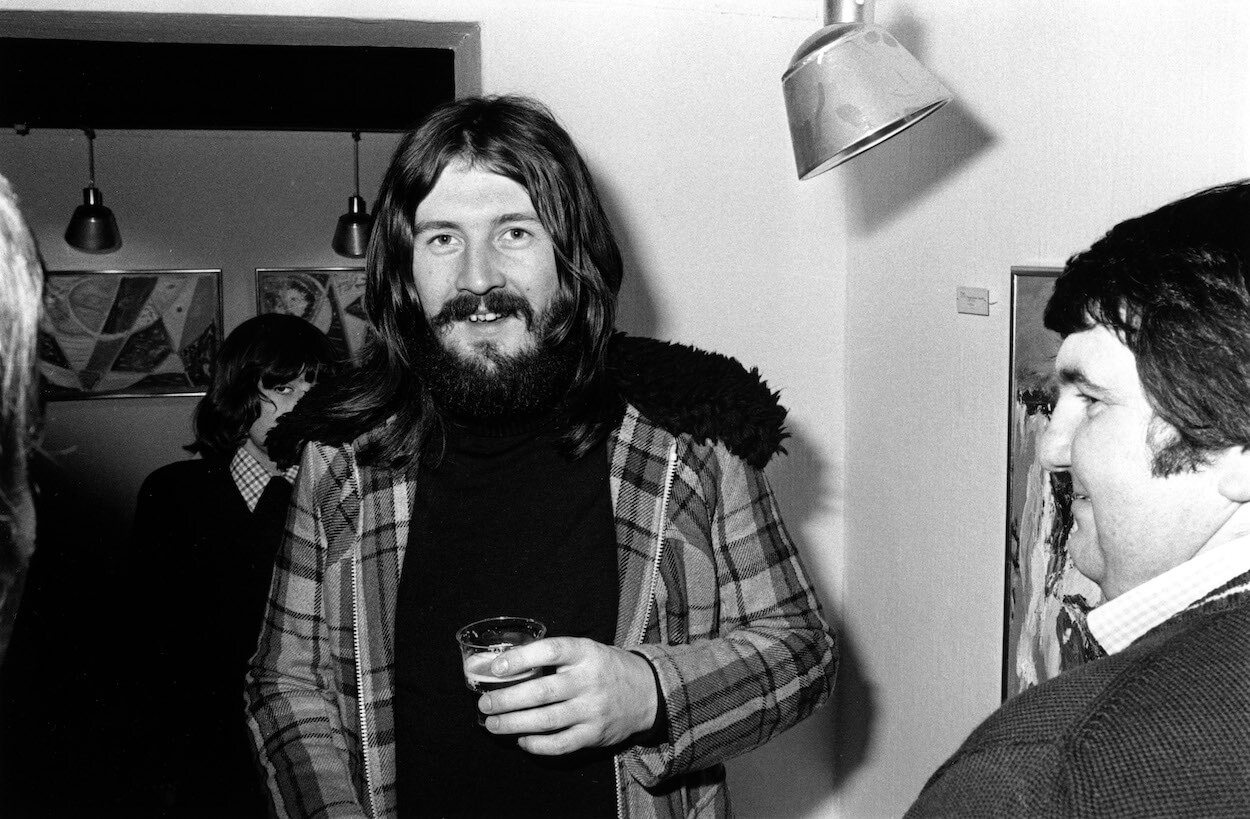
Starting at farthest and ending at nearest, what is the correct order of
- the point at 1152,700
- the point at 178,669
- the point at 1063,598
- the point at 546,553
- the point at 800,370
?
1. the point at 800,370
2. the point at 178,669
3. the point at 1063,598
4. the point at 546,553
5. the point at 1152,700

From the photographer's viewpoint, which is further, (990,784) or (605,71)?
(605,71)

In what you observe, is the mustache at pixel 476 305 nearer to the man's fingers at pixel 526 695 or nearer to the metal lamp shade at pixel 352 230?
the man's fingers at pixel 526 695

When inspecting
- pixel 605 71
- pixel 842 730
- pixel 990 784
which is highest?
pixel 605 71

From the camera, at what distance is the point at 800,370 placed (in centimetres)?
226

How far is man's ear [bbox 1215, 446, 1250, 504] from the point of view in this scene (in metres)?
0.71

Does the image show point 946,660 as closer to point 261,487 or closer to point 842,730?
point 842,730

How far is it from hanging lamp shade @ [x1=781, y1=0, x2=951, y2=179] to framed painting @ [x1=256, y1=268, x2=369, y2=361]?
3.82 ft

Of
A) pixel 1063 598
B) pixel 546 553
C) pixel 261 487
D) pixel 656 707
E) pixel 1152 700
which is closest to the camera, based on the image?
pixel 1152 700

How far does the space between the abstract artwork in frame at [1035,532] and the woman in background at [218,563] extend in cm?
117

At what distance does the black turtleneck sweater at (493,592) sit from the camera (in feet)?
3.83

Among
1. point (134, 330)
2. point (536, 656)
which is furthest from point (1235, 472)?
point (134, 330)

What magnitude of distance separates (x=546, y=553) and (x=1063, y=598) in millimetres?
694

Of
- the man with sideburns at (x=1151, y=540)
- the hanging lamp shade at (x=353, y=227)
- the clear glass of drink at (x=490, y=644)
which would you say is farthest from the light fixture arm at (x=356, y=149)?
the man with sideburns at (x=1151, y=540)

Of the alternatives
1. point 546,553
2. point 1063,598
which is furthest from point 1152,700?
point 1063,598
